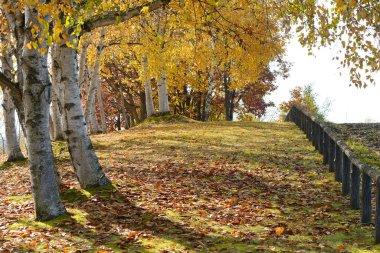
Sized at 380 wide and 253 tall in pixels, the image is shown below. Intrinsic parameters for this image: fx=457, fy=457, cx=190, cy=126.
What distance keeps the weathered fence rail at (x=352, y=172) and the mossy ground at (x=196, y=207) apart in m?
0.23

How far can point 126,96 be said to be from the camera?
41750 millimetres

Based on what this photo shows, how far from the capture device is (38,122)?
807 centimetres

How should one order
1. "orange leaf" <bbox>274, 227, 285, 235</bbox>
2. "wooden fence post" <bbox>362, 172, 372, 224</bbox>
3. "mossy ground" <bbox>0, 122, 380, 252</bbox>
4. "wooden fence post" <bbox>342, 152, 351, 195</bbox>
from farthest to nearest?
1. "wooden fence post" <bbox>342, 152, 351, 195</bbox>
2. "orange leaf" <bbox>274, 227, 285, 235</bbox>
3. "wooden fence post" <bbox>362, 172, 372, 224</bbox>
4. "mossy ground" <bbox>0, 122, 380, 252</bbox>

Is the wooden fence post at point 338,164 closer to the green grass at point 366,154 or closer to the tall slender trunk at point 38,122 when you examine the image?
the green grass at point 366,154

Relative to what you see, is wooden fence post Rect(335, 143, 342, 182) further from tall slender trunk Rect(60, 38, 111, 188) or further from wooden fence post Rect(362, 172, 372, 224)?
tall slender trunk Rect(60, 38, 111, 188)

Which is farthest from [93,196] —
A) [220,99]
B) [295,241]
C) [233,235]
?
[220,99]

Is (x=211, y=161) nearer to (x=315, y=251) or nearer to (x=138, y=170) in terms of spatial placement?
(x=138, y=170)

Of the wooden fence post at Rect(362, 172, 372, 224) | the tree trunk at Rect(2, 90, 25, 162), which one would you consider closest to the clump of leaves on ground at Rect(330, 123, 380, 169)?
the wooden fence post at Rect(362, 172, 372, 224)

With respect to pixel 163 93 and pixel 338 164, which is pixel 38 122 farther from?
pixel 163 93

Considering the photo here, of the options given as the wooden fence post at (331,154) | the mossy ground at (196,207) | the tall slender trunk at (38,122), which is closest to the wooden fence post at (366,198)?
the mossy ground at (196,207)

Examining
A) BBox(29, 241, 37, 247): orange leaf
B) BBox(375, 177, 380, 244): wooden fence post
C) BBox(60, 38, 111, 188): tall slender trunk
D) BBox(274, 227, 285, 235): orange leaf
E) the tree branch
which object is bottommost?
BBox(274, 227, 285, 235): orange leaf

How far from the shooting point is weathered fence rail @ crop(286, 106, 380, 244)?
6891 mm

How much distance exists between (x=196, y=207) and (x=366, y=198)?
10.7 feet

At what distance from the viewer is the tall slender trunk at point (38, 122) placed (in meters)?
8.02
